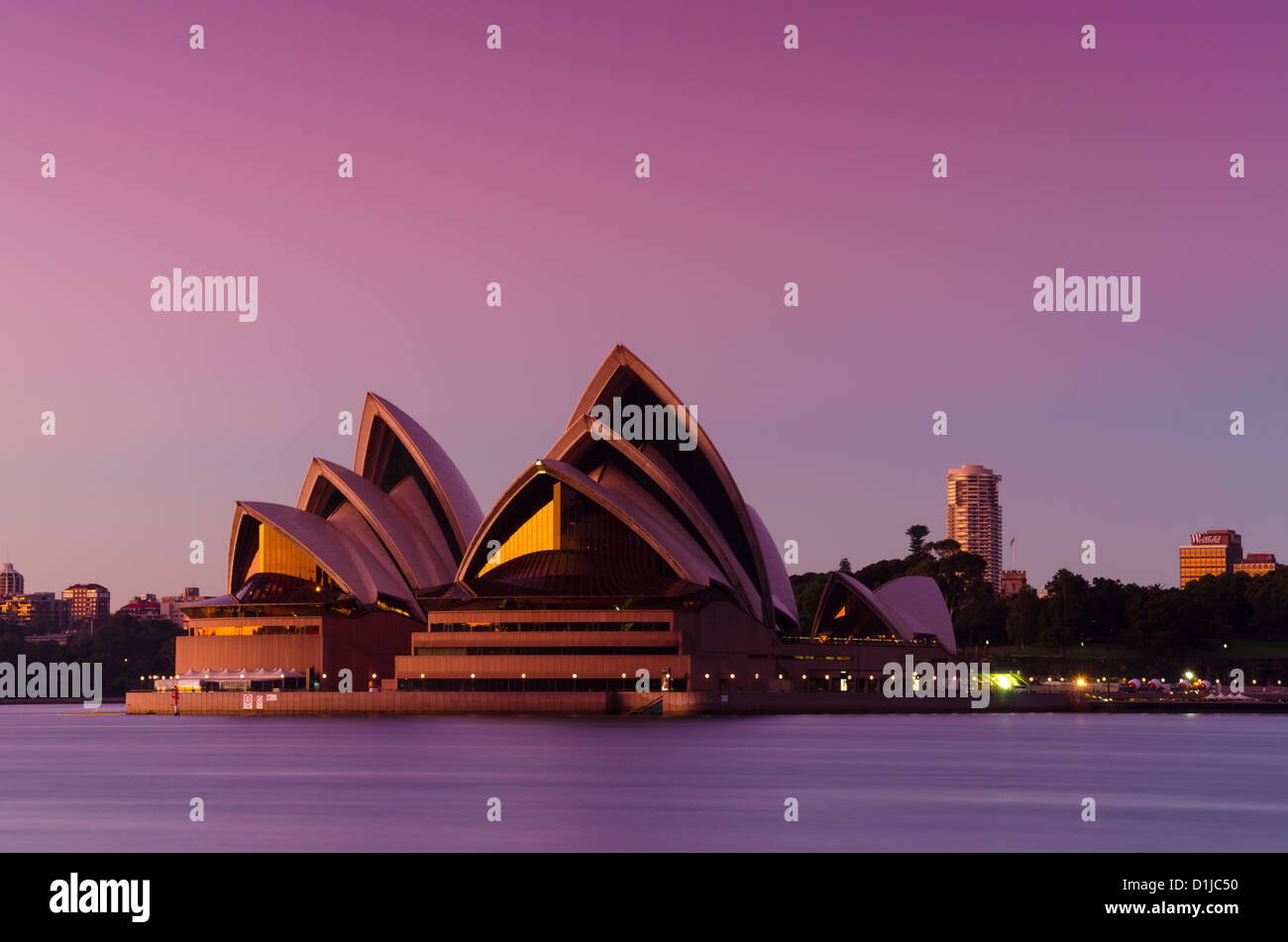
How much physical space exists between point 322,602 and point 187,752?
4295 centimetres

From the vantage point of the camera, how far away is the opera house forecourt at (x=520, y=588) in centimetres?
10962

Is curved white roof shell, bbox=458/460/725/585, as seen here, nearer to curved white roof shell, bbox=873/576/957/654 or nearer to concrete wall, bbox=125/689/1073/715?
concrete wall, bbox=125/689/1073/715

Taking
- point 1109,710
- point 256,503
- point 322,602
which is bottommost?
point 1109,710

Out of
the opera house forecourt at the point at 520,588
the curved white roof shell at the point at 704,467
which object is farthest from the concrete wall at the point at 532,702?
the curved white roof shell at the point at 704,467

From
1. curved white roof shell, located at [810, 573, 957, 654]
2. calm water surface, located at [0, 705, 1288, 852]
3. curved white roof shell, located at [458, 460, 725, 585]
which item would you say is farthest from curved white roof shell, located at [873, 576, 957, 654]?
calm water surface, located at [0, 705, 1288, 852]

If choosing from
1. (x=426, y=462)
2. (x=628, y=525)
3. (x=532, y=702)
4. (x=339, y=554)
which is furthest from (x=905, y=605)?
(x=339, y=554)

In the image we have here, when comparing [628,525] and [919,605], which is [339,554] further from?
[919,605]

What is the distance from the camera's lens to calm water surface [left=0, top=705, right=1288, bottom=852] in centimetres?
4034

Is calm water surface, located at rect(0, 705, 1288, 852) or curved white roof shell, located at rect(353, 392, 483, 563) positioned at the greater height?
curved white roof shell, located at rect(353, 392, 483, 563)

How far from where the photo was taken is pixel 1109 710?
13938 centimetres

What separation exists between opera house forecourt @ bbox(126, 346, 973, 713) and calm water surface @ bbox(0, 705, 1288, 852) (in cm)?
1317
